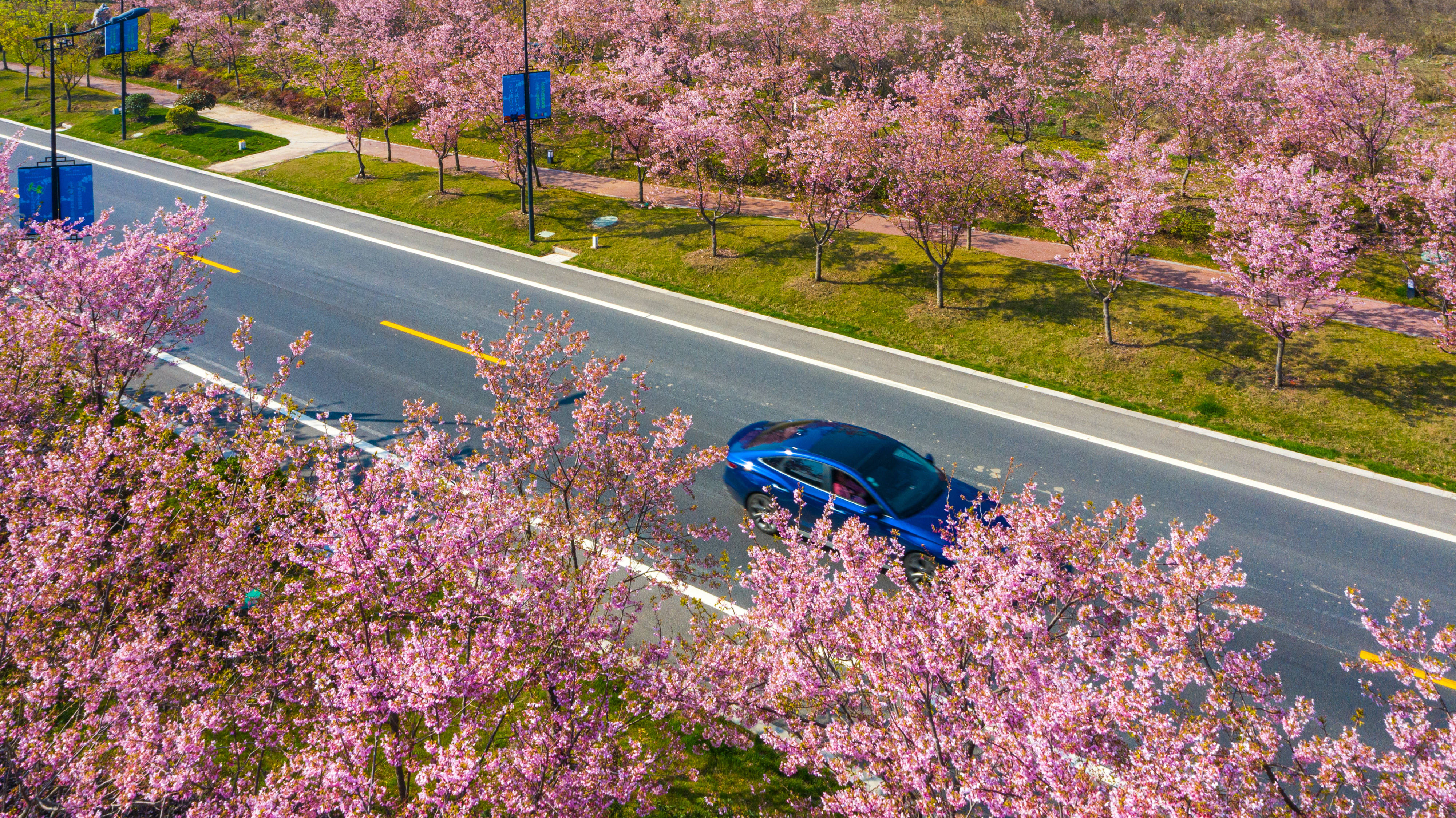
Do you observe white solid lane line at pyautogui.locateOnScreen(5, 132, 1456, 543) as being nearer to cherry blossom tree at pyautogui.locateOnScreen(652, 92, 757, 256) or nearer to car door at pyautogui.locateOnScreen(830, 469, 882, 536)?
cherry blossom tree at pyautogui.locateOnScreen(652, 92, 757, 256)

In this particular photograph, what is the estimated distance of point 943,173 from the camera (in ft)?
63.7

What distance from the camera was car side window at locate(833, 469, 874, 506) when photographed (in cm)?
1188

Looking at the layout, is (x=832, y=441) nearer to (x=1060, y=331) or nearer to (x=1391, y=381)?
(x=1060, y=331)

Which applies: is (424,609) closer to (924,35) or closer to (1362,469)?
(1362,469)

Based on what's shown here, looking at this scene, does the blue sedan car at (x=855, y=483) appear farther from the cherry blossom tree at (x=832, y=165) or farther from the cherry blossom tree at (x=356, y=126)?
the cherry blossom tree at (x=356, y=126)

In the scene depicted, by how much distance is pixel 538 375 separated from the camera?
1044cm

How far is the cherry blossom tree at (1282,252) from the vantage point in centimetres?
1611

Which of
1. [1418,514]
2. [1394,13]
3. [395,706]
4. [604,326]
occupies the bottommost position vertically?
[1418,514]

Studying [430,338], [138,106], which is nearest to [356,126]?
[430,338]

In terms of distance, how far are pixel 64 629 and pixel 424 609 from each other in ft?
10.9

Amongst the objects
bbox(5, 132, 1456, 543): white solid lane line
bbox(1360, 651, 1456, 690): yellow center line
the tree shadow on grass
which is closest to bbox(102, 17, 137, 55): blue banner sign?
bbox(5, 132, 1456, 543): white solid lane line

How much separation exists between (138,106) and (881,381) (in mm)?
42433

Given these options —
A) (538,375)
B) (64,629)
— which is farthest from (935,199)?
(64,629)

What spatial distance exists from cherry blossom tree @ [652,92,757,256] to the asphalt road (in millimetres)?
4340
